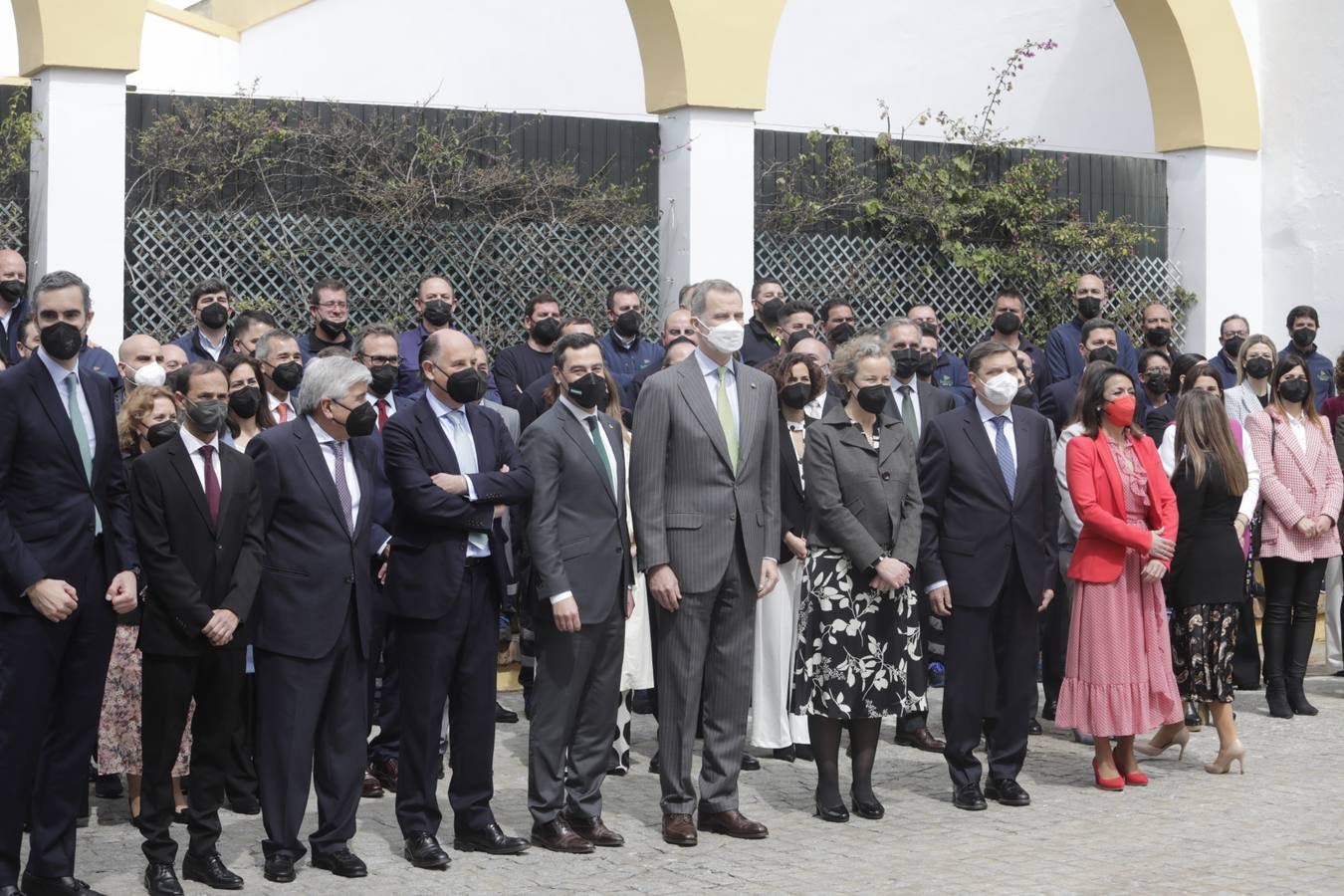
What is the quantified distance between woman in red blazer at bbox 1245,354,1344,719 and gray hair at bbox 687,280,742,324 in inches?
173

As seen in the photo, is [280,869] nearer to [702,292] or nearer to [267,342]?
[267,342]

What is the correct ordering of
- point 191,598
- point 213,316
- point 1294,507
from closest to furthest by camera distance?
1. point 191,598
2. point 213,316
3. point 1294,507

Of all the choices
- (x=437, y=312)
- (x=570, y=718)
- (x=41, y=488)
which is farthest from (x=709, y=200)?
(x=41, y=488)

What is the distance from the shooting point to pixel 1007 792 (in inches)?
311

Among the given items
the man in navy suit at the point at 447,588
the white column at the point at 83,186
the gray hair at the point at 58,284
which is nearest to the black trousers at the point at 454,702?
the man in navy suit at the point at 447,588

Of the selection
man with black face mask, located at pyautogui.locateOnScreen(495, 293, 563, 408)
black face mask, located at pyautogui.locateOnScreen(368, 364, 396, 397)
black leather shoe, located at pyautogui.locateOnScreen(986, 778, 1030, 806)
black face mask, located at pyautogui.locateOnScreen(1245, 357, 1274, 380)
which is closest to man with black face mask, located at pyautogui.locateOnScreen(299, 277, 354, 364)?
black face mask, located at pyautogui.locateOnScreen(368, 364, 396, 397)

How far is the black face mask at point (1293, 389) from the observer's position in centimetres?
1032

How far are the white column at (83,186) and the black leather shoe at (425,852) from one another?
5.49m

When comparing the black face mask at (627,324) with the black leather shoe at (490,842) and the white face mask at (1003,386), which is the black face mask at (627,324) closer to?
the white face mask at (1003,386)

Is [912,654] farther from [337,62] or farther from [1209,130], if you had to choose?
[337,62]

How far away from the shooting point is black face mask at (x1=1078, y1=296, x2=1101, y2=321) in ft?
40.1

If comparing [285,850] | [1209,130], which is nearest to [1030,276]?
[1209,130]

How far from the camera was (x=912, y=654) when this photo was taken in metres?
7.79

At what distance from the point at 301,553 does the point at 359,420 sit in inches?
21.1
